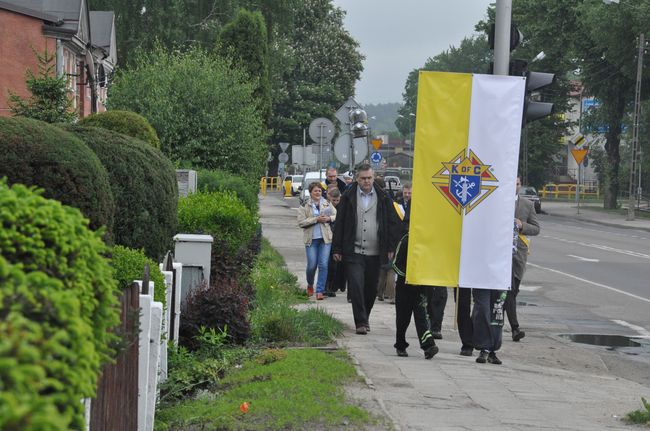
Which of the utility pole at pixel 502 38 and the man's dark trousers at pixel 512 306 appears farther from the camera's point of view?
the man's dark trousers at pixel 512 306

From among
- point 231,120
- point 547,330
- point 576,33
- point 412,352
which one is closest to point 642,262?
point 231,120

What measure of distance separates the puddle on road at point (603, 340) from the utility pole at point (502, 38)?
3.34 metres

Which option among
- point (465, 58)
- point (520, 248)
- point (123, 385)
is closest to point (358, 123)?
point (520, 248)

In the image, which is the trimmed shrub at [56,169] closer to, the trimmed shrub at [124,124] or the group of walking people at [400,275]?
the group of walking people at [400,275]

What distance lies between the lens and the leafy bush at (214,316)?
11.2 metres

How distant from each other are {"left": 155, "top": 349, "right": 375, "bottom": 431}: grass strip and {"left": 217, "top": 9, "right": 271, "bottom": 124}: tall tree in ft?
82.9

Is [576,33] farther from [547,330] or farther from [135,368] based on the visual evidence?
[135,368]

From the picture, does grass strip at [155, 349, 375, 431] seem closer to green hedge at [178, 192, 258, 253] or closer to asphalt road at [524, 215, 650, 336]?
green hedge at [178, 192, 258, 253]

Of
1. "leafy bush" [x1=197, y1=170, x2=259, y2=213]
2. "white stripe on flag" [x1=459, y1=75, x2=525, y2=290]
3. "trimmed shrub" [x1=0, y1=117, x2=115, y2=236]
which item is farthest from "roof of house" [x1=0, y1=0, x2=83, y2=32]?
"trimmed shrub" [x1=0, y1=117, x2=115, y2=236]

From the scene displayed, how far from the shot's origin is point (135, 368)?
6777mm

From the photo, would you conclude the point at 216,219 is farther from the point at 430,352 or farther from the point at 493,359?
the point at 493,359

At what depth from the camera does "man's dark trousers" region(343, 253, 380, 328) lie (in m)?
13.1

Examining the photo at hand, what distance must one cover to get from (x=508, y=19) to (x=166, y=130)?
12.8 metres

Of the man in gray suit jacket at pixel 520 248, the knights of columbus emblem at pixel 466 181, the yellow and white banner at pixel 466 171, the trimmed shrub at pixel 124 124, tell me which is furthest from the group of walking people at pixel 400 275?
the trimmed shrub at pixel 124 124
